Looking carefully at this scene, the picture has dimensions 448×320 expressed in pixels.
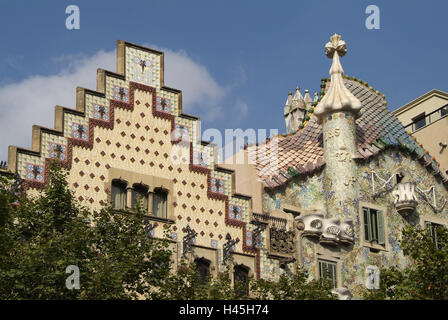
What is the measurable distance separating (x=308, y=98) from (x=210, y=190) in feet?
42.3

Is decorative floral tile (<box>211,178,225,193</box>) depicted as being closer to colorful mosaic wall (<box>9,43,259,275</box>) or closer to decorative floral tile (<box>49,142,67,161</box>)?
colorful mosaic wall (<box>9,43,259,275</box>)

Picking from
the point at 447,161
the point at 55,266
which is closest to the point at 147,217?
the point at 55,266

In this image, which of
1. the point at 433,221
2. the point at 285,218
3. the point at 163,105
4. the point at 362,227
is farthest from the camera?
the point at 433,221

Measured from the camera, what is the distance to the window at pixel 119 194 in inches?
1203

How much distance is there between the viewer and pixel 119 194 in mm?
30719

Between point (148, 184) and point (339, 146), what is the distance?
663 cm

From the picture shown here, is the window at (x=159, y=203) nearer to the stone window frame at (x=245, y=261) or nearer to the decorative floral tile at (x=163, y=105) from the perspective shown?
the stone window frame at (x=245, y=261)

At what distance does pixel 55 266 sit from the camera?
2480cm

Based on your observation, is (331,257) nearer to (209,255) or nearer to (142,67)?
(209,255)

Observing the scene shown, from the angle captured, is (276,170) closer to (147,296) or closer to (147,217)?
(147,217)

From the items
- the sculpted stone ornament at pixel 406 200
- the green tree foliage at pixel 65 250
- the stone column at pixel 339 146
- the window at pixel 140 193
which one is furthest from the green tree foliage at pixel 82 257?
the sculpted stone ornament at pixel 406 200

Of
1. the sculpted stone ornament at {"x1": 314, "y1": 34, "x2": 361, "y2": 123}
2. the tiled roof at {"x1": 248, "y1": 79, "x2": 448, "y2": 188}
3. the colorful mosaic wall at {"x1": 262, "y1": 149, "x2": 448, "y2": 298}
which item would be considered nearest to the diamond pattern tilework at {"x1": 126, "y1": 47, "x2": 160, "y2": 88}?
the tiled roof at {"x1": 248, "y1": 79, "x2": 448, "y2": 188}

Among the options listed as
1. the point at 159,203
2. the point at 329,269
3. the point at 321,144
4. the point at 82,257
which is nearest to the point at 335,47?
the point at 321,144
